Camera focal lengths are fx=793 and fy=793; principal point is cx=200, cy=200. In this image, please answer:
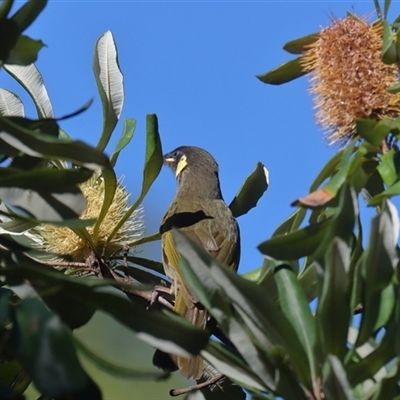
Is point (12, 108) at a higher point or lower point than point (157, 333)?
higher

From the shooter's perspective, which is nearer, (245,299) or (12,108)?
(245,299)

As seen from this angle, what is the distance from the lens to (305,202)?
59.1 inches

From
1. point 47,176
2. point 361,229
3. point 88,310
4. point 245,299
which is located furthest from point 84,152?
point 361,229

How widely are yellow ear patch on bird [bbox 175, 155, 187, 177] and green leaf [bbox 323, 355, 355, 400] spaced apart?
10.8 ft

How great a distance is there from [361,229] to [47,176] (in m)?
0.81

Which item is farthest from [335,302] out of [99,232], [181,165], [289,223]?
[181,165]

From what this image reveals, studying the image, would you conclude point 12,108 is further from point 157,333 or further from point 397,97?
point 157,333

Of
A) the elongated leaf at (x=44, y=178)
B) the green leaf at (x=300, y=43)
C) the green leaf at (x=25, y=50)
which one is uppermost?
the green leaf at (x=300, y=43)

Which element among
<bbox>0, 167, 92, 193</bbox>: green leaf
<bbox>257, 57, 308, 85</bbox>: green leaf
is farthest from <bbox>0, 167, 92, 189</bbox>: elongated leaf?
<bbox>257, 57, 308, 85</bbox>: green leaf

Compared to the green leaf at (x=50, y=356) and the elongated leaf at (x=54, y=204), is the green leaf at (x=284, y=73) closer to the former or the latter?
the elongated leaf at (x=54, y=204)

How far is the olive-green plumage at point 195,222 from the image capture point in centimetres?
294

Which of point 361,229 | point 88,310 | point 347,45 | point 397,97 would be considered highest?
point 347,45

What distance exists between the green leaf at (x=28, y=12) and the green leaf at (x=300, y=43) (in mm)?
806

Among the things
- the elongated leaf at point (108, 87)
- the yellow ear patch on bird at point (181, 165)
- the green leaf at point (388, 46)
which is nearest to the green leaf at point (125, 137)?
the elongated leaf at point (108, 87)
